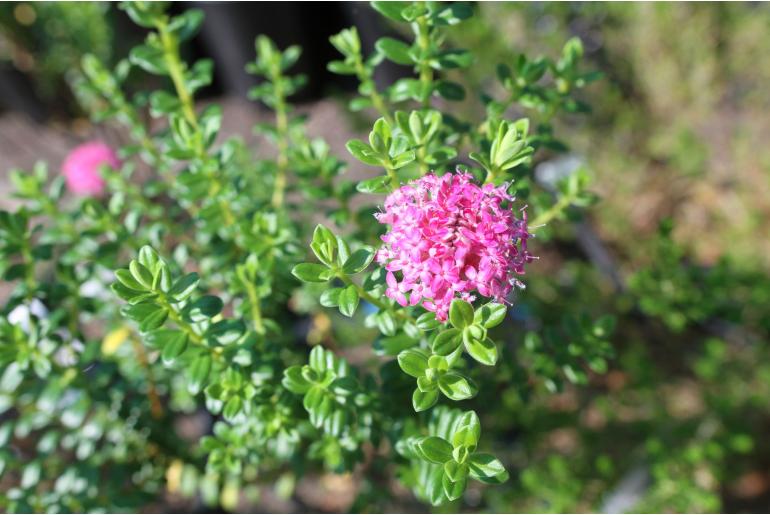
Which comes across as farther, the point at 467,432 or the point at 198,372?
the point at 198,372

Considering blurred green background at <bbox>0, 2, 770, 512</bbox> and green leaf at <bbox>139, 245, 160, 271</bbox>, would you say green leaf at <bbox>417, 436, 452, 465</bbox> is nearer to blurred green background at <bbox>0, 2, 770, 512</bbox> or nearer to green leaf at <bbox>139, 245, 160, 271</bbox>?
green leaf at <bbox>139, 245, 160, 271</bbox>

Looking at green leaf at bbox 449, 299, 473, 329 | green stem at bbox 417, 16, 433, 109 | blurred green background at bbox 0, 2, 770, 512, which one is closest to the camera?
green leaf at bbox 449, 299, 473, 329

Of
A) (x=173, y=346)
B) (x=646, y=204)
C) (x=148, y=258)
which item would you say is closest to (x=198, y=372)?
(x=173, y=346)

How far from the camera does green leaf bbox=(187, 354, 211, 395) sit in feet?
2.63

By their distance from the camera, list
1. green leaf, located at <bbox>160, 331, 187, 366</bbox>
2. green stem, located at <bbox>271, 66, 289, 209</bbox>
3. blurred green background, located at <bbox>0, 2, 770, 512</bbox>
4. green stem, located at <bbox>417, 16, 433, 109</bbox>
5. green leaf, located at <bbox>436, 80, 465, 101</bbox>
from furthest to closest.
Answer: blurred green background, located at <bbox>0, 2, 770, 512</bbox>, green stem, located at <bbox>271, 66, 289, 209</bbox>, green leaf, located at <bbox>436, 80, 465, 101</bbox>, green stem, located at <bbox>417, 16, 433, 109</bbox>, green leaf, located at <bbox>160, 331, 187, 366</bbox>

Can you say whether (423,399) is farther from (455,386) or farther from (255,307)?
(255,307)

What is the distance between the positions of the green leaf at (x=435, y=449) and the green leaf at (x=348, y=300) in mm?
155

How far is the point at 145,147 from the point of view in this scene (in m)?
1.20

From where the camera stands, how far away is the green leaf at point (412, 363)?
0.68m

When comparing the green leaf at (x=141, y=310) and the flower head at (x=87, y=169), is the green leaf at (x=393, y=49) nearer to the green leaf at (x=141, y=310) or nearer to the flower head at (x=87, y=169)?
the green leaf at (x=141, y=310)

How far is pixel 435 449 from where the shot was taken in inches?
26.8

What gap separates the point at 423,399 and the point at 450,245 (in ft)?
0.53

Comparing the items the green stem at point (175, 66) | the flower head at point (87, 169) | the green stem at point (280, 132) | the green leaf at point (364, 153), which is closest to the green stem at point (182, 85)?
the green stem at point (175, 66)

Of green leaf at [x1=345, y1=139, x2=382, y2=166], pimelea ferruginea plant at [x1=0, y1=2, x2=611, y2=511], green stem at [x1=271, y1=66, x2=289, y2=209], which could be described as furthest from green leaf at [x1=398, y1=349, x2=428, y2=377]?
green stem at [x1=271, y1=66, x2=289, y2=209]
